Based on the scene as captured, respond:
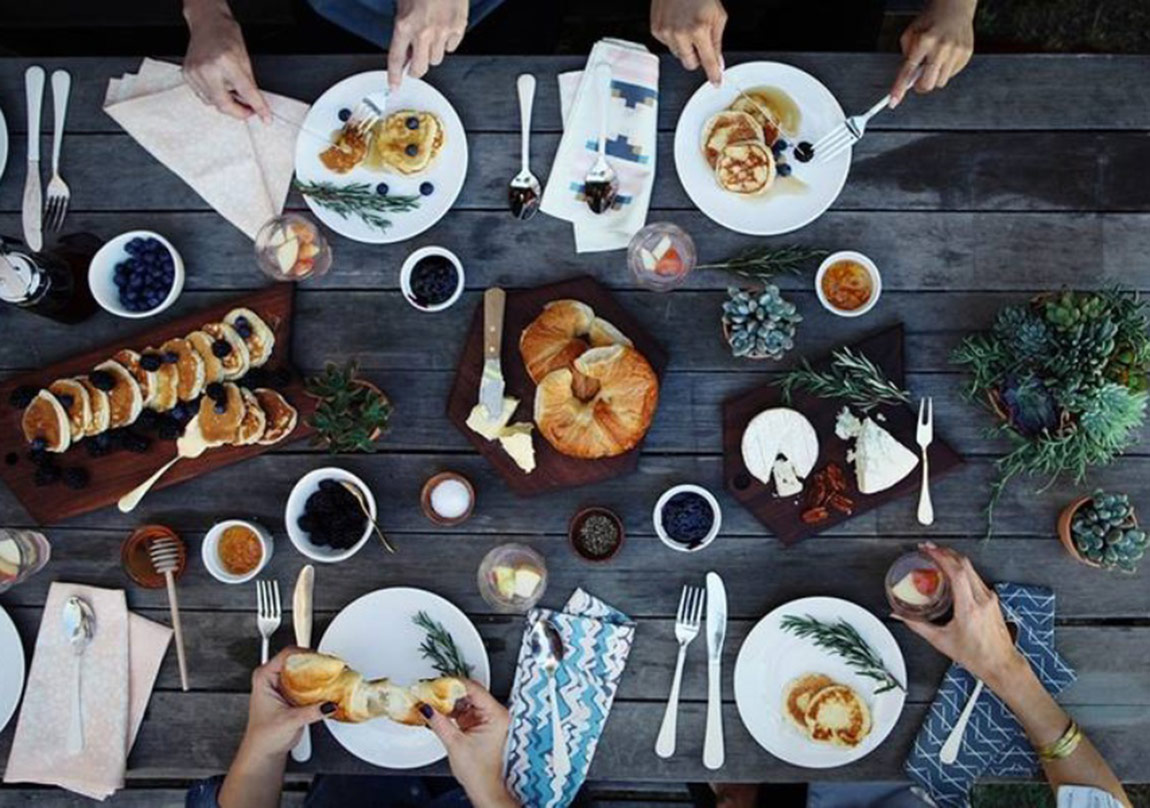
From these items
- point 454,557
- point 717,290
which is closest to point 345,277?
point 454,557

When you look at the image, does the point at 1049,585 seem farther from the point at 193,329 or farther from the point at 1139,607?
the point at 193,329

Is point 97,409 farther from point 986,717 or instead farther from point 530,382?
point 986,717

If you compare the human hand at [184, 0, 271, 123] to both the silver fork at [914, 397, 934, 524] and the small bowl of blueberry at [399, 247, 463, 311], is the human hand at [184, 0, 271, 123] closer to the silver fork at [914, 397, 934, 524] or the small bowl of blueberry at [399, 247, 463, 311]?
the small bowl of blueberry at [399, 247, 463, 311]

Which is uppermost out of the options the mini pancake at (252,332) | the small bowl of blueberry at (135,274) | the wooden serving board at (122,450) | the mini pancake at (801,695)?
the small bowl of blueberry at (135,274)

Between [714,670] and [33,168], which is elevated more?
[33,168]

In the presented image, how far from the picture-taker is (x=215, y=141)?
71.9 inches

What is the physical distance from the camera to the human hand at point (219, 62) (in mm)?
1711

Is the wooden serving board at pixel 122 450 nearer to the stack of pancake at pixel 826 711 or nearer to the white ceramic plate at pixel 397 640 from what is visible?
the white ceramic plate at pixel 397 640

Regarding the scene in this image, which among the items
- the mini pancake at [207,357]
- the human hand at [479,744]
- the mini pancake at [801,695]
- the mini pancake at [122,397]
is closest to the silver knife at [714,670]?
the mini pancake at [801,695]

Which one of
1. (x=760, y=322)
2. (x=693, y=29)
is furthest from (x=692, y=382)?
(x=693, y=29)

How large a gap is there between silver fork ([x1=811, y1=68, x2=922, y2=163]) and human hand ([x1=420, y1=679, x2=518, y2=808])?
3.83ft

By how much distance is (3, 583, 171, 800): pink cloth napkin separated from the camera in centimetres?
175

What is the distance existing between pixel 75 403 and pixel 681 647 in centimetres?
120

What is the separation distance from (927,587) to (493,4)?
1405 millimetres
